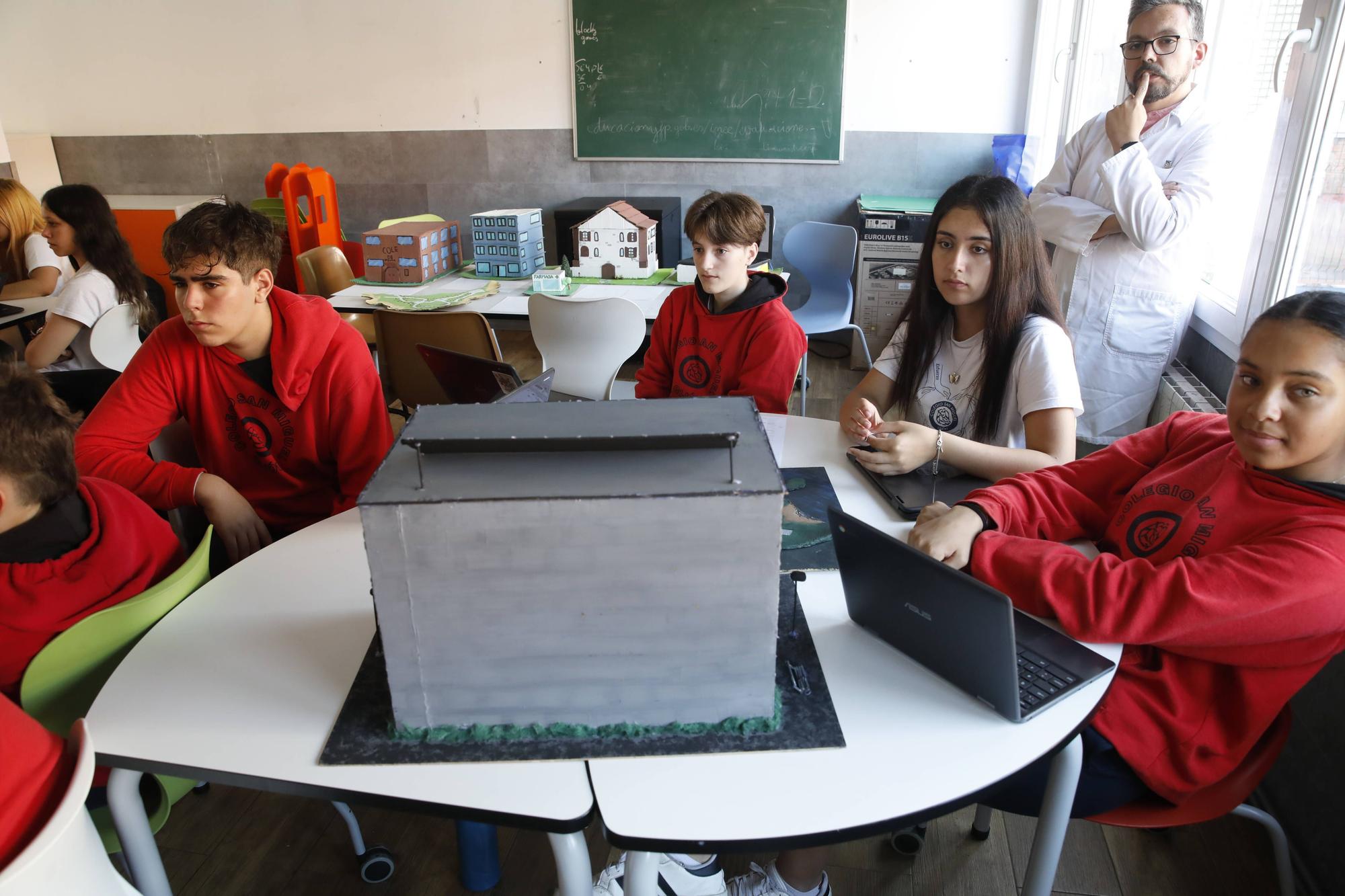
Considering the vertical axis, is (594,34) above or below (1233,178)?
above

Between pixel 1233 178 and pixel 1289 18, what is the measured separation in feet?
1.59

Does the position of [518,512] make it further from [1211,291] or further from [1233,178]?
[1233,178]

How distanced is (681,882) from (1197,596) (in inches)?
31.8

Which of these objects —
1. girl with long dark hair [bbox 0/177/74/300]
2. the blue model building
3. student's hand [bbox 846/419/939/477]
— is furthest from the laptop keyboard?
girl with long dark hair [bbox 0/177/74/300]

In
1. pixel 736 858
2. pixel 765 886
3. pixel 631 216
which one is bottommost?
pixel 736 858

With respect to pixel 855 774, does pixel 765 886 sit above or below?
below

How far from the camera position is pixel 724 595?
87 centimetres

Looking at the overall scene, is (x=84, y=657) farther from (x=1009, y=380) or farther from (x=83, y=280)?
(x=83, y=280)

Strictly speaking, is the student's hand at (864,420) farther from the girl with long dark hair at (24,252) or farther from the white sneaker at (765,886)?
the girl with long dark hair at (24,252)

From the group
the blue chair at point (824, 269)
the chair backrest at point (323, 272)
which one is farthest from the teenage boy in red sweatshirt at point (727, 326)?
the chair backrest at point (323, 272)

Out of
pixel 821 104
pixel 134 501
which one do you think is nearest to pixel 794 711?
pixel 134 501

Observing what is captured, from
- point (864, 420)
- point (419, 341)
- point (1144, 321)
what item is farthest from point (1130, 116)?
point (419, 341)

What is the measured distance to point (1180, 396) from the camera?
86.4 inches

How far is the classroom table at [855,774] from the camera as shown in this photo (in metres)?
0.84
